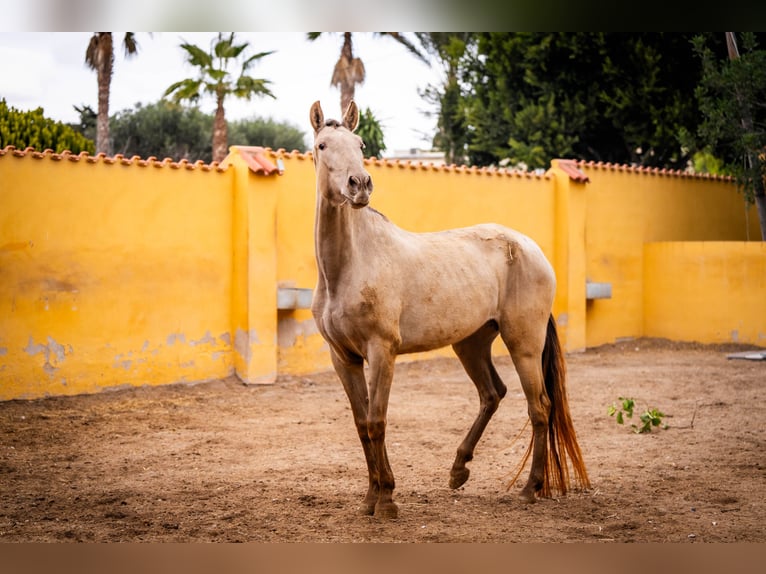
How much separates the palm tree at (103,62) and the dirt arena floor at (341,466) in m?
13.5

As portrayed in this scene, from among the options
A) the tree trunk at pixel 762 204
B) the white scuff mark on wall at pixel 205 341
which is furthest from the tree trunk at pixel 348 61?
the white scuff mark on wall at pixel 205 341

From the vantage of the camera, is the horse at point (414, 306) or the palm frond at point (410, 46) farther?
the palm frond at point (410, 46)

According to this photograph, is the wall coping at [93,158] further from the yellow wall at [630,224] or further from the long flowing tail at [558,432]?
the yellow wall at [630,224]

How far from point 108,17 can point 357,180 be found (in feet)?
5.40

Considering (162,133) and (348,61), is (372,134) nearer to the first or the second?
(348,61)

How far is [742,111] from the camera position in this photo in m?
13.6

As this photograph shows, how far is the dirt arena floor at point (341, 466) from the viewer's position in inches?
171

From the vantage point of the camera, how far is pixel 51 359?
8.36 m

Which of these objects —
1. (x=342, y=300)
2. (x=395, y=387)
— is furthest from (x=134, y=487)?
(x=395, y=387)

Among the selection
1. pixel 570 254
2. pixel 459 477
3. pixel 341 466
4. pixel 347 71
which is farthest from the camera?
pixel 347 71

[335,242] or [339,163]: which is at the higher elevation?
[339,163]

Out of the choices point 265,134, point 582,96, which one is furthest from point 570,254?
point 265,134

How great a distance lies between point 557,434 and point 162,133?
1116 inches

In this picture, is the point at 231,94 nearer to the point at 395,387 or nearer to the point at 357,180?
the point at 395,387
